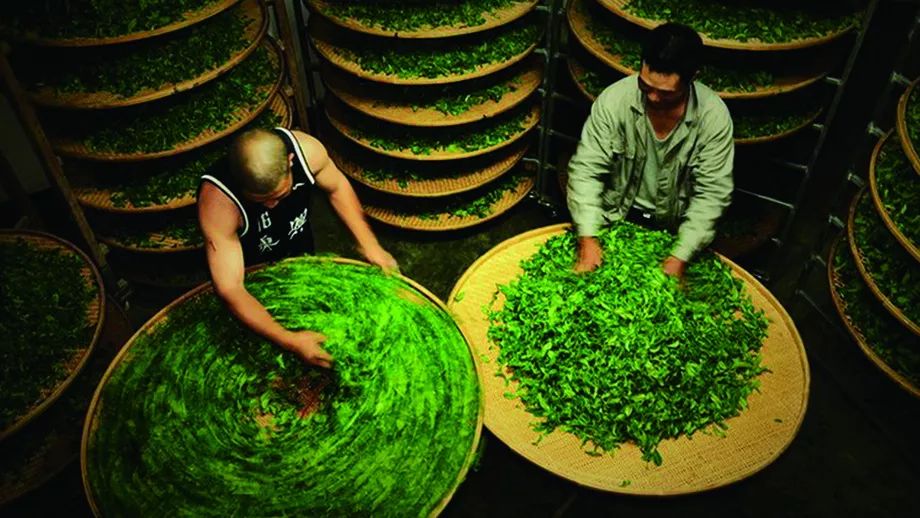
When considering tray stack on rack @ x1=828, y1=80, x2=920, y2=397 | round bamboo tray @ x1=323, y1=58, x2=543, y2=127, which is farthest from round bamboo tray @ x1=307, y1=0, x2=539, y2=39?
tray stack on rack @ x1=828, y1=80, x2=920, y2=397

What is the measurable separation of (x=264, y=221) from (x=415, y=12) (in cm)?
181

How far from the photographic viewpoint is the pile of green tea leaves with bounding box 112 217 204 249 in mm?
4297

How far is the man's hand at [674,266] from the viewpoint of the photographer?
299 centimetres

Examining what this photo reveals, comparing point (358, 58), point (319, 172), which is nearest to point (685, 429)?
point (319, 172)

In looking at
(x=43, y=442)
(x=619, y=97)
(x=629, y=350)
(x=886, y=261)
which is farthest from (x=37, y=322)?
(x=886, y=261)

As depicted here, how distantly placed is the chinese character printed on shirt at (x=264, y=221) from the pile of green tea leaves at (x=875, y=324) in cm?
334

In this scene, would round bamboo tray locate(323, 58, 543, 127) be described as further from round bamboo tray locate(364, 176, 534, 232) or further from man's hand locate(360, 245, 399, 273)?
man's hand locate(360, 245, 399, 273)

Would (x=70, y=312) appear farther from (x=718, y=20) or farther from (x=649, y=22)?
(x=718, y=20)

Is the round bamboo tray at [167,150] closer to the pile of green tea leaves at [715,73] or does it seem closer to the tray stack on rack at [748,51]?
the tray stack on rack at [748,51]

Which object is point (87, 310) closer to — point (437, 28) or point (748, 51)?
point (437, 28)

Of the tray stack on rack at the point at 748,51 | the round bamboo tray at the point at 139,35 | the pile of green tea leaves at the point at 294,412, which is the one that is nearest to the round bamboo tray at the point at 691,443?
the pile of green tea leaves at the point at 294,412

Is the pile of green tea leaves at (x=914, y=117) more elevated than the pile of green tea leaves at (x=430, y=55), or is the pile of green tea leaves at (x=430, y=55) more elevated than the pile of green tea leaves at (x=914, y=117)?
the pile of green tea leaves at (x=914, y=117)

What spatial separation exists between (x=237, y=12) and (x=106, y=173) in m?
1.41

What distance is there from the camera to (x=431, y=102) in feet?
14.3
